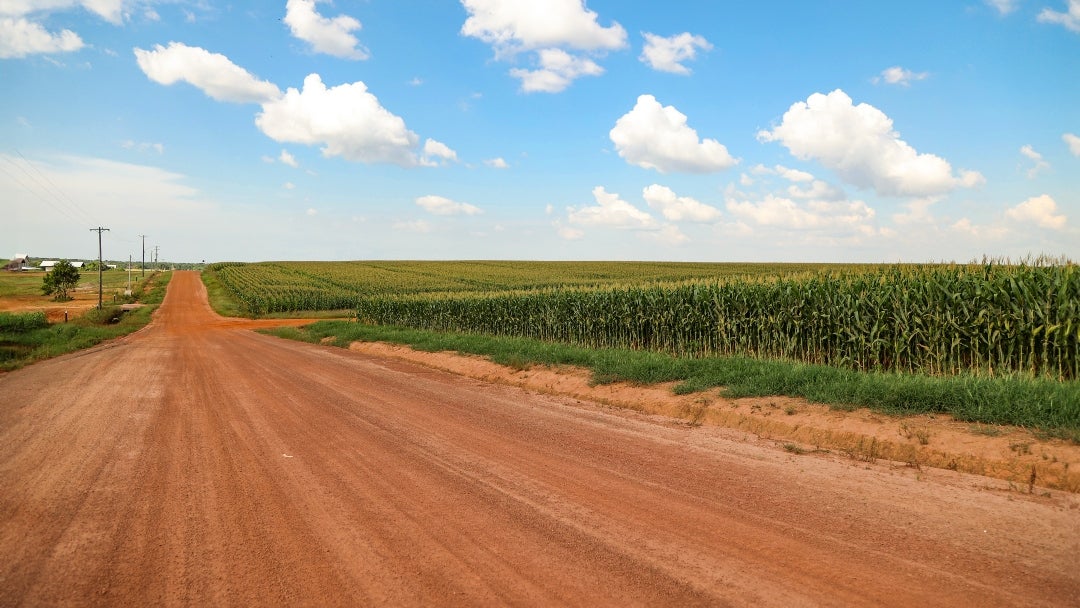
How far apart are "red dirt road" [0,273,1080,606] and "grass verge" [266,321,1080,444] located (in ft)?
5.85

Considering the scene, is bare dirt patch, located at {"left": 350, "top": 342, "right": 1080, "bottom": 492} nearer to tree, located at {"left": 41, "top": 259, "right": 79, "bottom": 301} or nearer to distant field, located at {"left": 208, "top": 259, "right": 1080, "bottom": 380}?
distant field, located at {"left": 208, "top": 259, "right": 1080, "bottom": 380}

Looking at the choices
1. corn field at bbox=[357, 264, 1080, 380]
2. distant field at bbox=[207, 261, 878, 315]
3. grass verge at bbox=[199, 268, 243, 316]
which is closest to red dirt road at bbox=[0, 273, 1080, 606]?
corn field at bbox=[357, 264, 1080, 380]

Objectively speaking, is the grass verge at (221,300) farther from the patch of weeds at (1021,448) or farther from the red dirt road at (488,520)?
the patch of weeds at (1021,448)

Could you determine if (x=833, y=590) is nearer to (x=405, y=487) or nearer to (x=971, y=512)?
(x=971, y=512)

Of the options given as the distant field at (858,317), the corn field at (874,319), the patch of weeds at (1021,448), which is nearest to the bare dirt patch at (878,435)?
the patch of weeds at (1021,448)

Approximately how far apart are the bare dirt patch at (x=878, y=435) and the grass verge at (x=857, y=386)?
0.21 metres

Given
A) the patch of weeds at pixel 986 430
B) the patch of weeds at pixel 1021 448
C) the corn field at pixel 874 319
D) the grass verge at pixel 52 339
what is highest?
the corn field at pixel 874 319

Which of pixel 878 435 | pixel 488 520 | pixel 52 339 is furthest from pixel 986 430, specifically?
pixel 52 339

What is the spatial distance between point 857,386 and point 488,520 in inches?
279

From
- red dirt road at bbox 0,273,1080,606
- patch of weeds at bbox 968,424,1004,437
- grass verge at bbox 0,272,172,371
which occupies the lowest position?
grass verge at bbox 0,272,172,371

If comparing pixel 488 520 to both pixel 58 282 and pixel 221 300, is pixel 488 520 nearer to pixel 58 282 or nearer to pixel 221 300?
pixel 221 300

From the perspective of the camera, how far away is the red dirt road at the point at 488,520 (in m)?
4.26

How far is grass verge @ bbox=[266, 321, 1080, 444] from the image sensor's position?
7.86 m

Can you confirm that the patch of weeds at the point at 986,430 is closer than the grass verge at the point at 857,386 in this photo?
Yes
